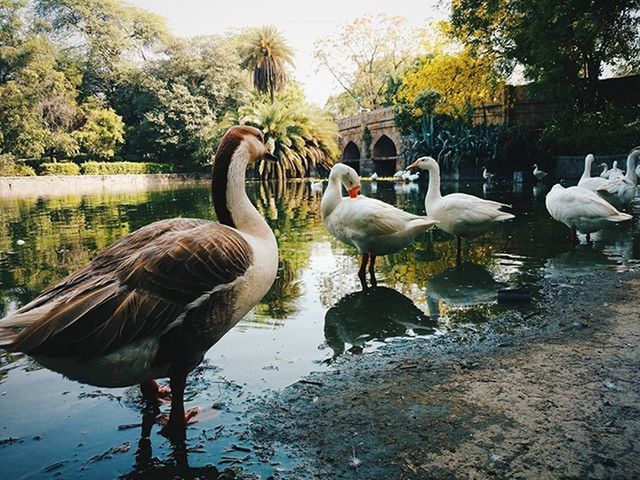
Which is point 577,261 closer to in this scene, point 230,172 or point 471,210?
point 471,210

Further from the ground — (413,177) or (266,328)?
(413,177)

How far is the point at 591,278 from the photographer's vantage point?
18.2 ft

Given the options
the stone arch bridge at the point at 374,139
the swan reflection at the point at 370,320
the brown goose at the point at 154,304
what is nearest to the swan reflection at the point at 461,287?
the swan reflection at the point at 370,320

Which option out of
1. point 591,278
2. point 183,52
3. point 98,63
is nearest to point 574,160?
point 591,278

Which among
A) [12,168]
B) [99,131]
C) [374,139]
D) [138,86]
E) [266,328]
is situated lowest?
[266,328]

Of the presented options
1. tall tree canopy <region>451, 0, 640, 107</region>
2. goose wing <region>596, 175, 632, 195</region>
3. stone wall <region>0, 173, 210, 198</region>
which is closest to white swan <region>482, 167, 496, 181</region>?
tall tree canopy <region>451, 0, 640, 107</region>

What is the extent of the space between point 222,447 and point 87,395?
1.27 m

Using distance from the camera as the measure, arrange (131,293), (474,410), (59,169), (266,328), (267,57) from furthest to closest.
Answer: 1. (267,57)
2. (59,169)
3. (266,328)
4. (474,410)
5. (131,293)

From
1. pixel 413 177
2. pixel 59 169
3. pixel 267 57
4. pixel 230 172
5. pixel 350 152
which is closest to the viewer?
pixel 230 172

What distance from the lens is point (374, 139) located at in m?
42.1

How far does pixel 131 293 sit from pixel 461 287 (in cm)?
427

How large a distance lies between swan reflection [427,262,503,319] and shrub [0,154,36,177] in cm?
3735

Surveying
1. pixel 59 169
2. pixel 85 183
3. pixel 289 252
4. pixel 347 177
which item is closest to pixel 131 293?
pixel 347 177

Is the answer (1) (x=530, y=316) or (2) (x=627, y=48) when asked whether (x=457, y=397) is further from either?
(2) (x=627, y=48)
